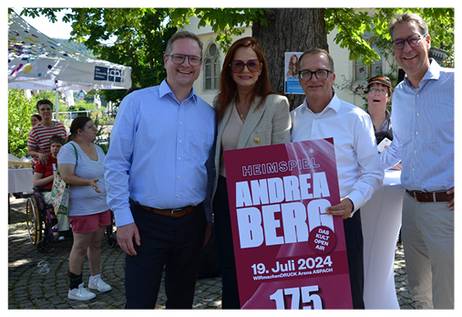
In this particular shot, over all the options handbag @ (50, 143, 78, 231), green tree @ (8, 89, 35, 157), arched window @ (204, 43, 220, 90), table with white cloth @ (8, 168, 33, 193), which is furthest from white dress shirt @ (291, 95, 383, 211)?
arched window @ (204, 43, 220, 90)

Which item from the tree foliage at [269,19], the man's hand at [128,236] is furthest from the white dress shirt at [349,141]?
the tree foliage at [269,19]

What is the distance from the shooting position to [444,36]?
25.7 feet

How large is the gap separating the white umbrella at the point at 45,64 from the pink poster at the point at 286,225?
6.00 m

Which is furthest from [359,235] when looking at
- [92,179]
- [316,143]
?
[92,179]

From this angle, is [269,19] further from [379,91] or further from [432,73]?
[432,73]

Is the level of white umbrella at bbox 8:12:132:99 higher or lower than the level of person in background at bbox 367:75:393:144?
higher

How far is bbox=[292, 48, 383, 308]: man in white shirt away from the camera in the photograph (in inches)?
114

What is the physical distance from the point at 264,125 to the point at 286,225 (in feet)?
1.96

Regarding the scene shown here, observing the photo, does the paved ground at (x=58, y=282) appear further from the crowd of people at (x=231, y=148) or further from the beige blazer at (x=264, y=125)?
the beige blazer at (x=264, y=125)

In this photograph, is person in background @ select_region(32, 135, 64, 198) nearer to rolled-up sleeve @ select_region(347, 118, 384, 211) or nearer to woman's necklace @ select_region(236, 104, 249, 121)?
woman's necklace @ select_region(236, 104, 249, 121)

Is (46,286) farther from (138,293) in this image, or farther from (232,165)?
(232,165)

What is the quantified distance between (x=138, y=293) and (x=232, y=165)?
3.26ft

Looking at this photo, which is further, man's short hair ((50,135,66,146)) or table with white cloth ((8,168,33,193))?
table with white cloth ((8,168,33,193))

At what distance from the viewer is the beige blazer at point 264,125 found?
2.85 meters
